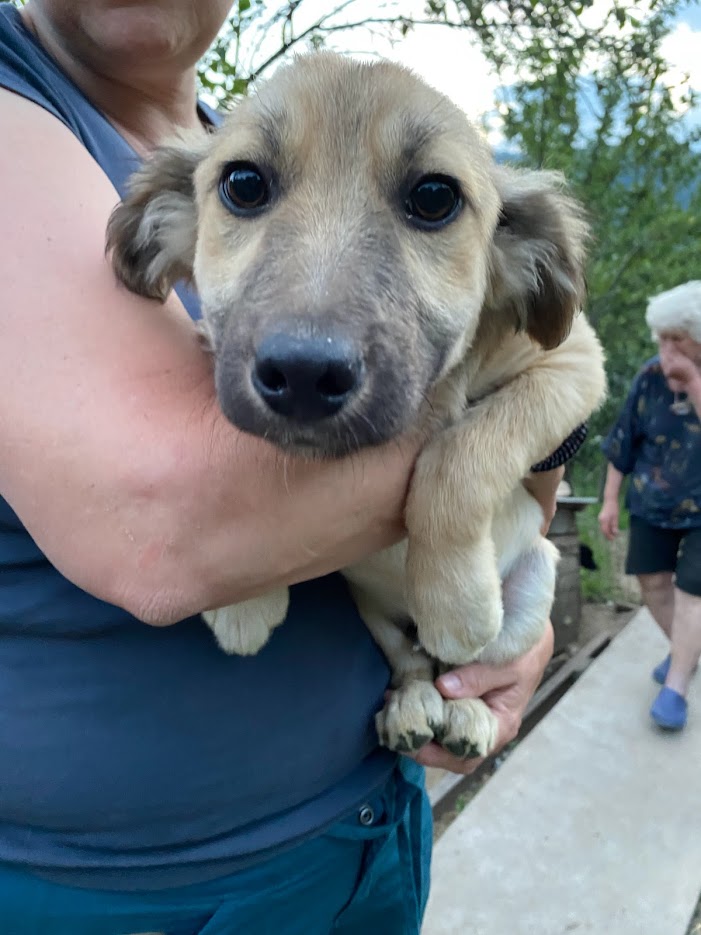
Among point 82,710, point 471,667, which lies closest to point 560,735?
point 471,667

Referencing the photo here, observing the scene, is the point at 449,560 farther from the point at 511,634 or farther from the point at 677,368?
the point at 677,368

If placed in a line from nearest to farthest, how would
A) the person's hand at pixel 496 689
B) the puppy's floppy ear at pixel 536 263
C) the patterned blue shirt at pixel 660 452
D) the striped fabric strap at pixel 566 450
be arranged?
the puppy's floppy ear at pixel 536 263, the striped fabric strap at pixel 566 450, the person's hand at pixel 496 689, the patterned blue shirt at pixel 660 452

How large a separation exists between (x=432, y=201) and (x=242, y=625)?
0.91 meters

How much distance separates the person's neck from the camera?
1.72 m

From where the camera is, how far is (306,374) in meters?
1.08

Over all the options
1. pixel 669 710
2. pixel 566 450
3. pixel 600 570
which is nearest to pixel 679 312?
pixel 669 710

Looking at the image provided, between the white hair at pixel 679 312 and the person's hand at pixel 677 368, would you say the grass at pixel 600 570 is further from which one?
the white hair at pixel 679 312

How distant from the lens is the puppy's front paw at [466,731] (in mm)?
1952

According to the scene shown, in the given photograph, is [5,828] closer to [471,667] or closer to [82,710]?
[82,710]

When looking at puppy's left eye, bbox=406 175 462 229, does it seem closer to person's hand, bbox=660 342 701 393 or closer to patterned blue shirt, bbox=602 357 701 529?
person's hand, bbox=660 342 701 393

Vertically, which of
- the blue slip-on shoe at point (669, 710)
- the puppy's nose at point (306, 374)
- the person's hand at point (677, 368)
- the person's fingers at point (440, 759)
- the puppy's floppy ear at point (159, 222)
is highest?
the puppy's floppy ear at point (159, 222)

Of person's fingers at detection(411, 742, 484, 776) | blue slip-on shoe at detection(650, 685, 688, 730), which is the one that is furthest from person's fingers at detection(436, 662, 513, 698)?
blue slip-on shoe at detection(650, 685, 688, 730)

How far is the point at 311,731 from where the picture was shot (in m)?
1.54

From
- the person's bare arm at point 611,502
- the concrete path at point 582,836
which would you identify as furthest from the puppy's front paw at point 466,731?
the person's bare arm at point 611,502
